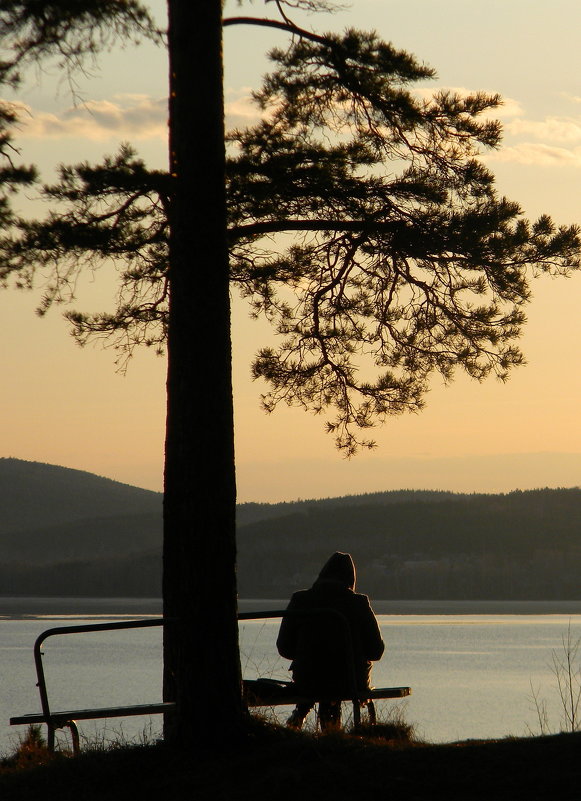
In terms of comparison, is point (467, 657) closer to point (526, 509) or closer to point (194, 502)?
point (194, 502)

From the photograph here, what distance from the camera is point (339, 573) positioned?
24.5 feet

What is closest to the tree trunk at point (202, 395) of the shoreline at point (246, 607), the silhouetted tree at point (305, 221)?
the silhouetted tree at point (305, 221)

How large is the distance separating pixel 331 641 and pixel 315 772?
1643mm

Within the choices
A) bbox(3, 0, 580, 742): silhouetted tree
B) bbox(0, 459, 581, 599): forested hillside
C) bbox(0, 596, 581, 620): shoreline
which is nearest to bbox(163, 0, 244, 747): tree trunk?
bbox(3, 0, 580, 742): silhouetted tree

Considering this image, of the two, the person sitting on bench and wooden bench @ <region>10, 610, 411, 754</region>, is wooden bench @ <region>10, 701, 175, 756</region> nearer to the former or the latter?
wooden bench @ <region>10, 610, 411, 754</region>

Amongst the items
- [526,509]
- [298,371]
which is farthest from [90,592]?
[298,371]

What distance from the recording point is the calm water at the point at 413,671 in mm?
26805

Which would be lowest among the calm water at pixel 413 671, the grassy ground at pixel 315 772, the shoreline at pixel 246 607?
the calm water at pixel 413 671

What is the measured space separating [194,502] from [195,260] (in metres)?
1.46

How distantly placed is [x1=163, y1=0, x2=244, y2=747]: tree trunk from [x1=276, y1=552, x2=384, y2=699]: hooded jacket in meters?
0.80

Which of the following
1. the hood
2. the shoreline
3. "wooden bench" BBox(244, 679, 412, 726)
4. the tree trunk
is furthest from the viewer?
the shoreline

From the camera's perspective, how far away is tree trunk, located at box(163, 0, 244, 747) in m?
6.70

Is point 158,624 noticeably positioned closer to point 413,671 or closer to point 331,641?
point 331,641

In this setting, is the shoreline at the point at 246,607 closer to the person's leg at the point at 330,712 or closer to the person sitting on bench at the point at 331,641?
the person's leg at the point at 330,712
